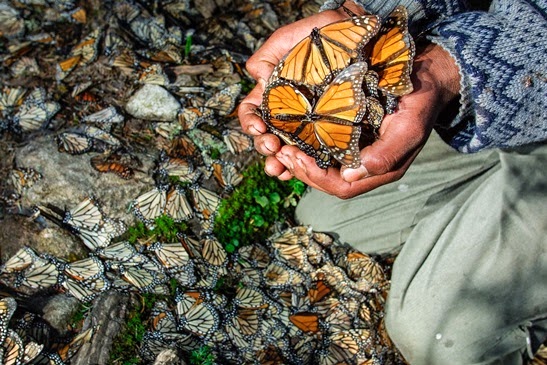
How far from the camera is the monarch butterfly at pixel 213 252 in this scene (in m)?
3.61

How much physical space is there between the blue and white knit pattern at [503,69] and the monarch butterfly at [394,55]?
10.6 inches

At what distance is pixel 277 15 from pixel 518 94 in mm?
2674

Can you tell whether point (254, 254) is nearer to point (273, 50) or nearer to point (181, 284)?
point (181, 284)

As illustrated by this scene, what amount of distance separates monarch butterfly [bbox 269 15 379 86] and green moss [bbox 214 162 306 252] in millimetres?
1116

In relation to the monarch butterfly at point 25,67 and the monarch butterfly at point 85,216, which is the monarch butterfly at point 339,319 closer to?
the monarch butterfly at point 85,216

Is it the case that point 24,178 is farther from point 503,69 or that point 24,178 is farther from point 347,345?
point 503,69

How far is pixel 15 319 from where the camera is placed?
307cm

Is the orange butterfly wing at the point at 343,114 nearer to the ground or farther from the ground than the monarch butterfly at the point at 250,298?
farther from the ground

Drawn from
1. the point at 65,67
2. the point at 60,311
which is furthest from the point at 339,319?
the point at 65,67

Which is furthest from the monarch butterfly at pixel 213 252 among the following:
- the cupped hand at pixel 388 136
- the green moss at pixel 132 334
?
the cupped hand at pixel 388 136

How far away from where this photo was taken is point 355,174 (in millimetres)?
2719

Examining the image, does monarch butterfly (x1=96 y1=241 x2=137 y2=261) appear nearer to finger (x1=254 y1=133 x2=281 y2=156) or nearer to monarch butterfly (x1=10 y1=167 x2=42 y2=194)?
monarch butterfly (x1=10 y1=167 x2=42 y2=194)

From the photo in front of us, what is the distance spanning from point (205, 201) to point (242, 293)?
670 mm

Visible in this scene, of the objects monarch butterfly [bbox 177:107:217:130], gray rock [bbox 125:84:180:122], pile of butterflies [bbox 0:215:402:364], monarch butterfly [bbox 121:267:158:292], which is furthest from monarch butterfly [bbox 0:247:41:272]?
monarch butterfly [bbox 177:107:217:130]
